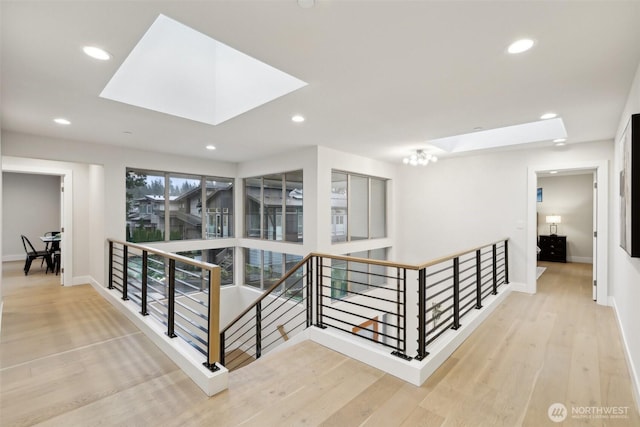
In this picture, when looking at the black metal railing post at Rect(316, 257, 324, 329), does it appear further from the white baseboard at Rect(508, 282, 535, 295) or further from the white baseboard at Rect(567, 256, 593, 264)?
the white baseboard at Rect(567, 256, 593, 264)

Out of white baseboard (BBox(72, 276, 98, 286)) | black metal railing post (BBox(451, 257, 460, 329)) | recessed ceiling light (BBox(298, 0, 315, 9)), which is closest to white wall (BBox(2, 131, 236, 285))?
white baseboard (BBox(72, 276, 98, 286))

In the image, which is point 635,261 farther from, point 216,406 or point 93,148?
point 93,148

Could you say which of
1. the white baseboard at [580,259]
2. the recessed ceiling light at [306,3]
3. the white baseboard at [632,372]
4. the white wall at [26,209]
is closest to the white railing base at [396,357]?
the white baseboard at [632,372]

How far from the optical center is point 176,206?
20.6ft

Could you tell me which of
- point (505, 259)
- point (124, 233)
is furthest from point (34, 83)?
point (505, 259)

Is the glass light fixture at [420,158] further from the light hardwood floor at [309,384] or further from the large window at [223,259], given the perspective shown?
the large window at [223,259]

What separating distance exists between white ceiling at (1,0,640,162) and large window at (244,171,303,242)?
202 cm

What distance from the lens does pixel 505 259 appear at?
206 inches

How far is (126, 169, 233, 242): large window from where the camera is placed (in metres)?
5.68

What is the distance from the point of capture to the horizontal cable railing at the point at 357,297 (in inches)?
123

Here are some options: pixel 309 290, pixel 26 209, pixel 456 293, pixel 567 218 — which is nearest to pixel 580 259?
pixel 567 218

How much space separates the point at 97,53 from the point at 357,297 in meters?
5.46

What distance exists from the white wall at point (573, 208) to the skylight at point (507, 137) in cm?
470
